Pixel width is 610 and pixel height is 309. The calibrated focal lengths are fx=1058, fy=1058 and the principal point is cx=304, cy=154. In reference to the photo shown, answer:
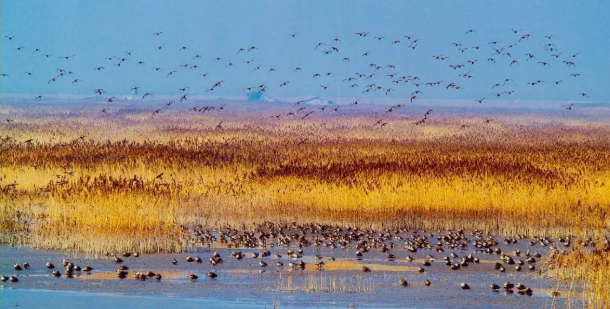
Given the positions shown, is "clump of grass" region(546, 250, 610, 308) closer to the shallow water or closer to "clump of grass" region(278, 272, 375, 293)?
the shallow water

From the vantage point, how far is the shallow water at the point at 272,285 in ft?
51.4

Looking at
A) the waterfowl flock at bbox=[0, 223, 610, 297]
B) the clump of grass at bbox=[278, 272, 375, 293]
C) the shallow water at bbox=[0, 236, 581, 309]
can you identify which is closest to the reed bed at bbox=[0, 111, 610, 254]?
the waterfowl flock at bbox=[0, 223, 610, 297]

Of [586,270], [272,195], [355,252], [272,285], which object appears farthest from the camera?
[272,195]

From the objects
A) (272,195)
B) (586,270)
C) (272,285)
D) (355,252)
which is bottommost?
(272,285)

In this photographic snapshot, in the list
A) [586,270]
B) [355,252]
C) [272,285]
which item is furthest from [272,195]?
[586,270]

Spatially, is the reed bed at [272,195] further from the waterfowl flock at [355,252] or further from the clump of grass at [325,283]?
the clump of grass at [325,283]

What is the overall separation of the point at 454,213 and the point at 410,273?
6.17 metres

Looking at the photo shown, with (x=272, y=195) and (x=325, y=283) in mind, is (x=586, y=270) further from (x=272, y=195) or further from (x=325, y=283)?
(x=272, y=195)

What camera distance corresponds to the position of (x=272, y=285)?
17125mm

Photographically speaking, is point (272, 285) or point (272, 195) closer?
point (272, 285)

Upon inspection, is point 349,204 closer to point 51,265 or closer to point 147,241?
point 147,241

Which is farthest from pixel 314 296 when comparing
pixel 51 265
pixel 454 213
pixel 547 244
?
pixel 454 213

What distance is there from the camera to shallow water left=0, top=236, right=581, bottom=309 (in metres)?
15.7

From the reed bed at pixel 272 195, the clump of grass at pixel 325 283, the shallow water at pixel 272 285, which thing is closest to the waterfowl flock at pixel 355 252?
the shallow water at pixel 272 285
